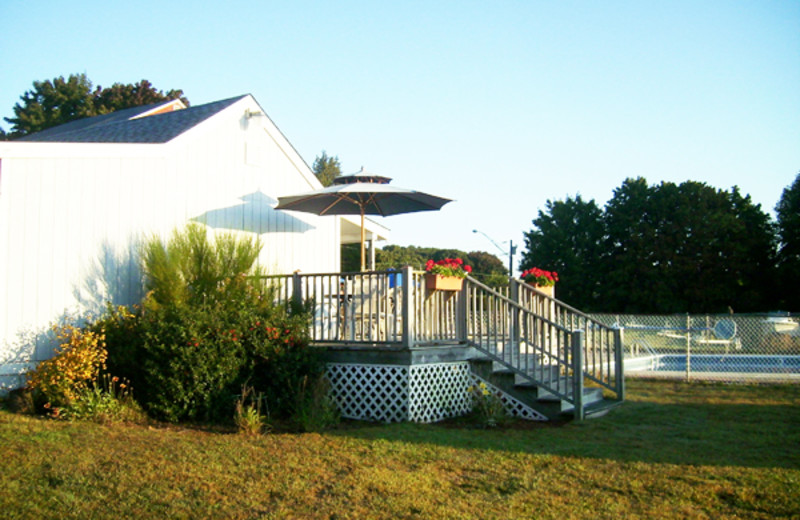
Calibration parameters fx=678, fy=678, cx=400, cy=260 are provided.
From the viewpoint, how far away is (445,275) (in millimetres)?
9180

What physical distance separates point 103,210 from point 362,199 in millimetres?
4177

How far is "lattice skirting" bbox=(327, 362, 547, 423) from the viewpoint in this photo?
877 centimetres

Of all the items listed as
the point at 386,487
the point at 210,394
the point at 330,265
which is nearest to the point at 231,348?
the point at 210,394

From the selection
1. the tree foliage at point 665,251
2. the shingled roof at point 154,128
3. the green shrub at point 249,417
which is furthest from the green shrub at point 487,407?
the tree foliage at point 665,251

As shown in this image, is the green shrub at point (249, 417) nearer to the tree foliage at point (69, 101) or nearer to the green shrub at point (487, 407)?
the green shrub at point (487, 407)

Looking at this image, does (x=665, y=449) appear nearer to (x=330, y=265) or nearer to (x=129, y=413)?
(x=129, y=413)

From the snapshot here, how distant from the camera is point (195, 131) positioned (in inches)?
436

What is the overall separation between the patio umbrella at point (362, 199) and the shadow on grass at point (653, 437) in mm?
3926

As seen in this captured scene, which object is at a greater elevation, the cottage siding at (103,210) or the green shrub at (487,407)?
the cottage siding at (103,210)

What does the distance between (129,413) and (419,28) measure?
7287 mm

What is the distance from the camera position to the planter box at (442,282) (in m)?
9.09

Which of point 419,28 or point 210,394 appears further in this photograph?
point 419,28

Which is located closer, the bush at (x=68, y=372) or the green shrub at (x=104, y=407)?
the green shrub at (x=104, y=407)

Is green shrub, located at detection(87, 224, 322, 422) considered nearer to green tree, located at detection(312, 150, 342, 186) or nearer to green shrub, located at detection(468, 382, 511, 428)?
green shrub, located at detection(468, 382, 511, 428)
